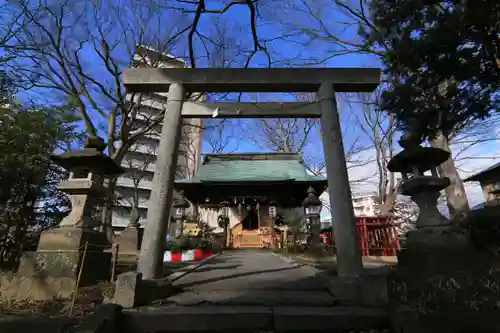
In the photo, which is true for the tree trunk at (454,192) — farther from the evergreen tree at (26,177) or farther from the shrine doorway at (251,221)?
the evergreen tree at (26,177)

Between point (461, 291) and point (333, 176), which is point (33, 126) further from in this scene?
point (461, 291)

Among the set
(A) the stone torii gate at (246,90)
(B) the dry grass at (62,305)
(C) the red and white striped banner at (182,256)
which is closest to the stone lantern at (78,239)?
(B) the dry grass at (62,305)

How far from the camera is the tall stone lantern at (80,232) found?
4.82m

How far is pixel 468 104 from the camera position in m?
5.77

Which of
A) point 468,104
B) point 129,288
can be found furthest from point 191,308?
point 468,104

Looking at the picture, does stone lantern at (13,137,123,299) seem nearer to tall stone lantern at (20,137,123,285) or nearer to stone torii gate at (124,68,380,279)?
tall stone lantern at (20,137,123,285)

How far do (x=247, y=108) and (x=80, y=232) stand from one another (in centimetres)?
420

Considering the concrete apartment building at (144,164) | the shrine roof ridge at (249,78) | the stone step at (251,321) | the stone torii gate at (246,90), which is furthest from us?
the concrete apartment building at (144,164)

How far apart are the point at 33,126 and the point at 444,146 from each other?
1489 cm

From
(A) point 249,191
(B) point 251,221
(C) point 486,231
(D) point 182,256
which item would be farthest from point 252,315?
(B) point 251,221

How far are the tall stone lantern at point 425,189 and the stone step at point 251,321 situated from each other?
3083mm

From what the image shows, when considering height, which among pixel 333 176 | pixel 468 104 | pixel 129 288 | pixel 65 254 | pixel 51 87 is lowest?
pixel 129 288

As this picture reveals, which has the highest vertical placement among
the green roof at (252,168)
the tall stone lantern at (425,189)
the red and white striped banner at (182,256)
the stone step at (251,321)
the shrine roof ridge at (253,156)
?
the shrine roof ridge at (253,156)

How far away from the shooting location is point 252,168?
67.2 feet
